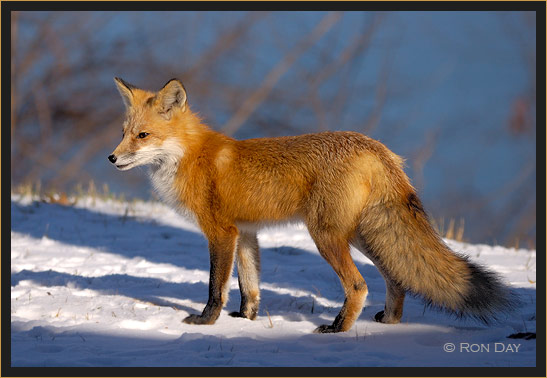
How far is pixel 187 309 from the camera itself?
5367mm

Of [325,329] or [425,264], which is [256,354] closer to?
[325,329]

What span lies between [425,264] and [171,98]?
2537mm

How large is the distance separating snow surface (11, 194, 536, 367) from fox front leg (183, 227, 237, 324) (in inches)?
4.7

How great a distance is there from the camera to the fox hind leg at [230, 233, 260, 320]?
17.0ft

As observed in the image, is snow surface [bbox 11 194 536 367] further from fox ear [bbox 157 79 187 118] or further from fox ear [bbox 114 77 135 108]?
fox ear [bbox 114 77 135 108]

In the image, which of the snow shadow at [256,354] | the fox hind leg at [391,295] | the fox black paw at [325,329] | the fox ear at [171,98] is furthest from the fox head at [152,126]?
the fox black paw at [325,329]

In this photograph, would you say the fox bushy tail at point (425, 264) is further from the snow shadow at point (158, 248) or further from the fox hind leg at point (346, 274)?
the snow shadow at point (158, 248)

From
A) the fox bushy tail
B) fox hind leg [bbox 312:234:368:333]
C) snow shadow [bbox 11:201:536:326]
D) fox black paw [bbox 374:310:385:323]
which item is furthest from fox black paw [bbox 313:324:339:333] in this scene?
the fox bushy tail

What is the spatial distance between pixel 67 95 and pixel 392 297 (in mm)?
11441

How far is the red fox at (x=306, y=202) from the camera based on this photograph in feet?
14.5

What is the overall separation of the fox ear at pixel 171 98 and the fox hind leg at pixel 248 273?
1262 millimetres

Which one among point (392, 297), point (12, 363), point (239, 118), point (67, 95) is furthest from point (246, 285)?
point (67, 95)

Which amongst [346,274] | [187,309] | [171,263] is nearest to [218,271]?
[187,309]

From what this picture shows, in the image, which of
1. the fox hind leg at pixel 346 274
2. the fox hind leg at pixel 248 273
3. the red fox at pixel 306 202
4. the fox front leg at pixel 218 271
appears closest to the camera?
the red fox at pixel 306 202
